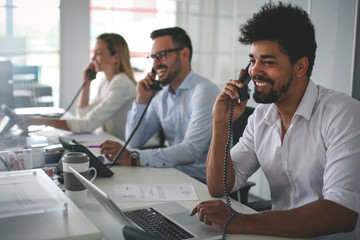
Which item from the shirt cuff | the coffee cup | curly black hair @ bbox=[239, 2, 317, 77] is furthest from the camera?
the shirt cuff

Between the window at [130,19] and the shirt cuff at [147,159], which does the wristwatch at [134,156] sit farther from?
the window at [130,19]

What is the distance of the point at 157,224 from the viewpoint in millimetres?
1324

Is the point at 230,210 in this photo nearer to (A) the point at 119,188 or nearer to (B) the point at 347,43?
(A) the point at 119,188

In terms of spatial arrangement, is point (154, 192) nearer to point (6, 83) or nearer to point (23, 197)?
point (23, 197)

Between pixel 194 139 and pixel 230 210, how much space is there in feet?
3.06

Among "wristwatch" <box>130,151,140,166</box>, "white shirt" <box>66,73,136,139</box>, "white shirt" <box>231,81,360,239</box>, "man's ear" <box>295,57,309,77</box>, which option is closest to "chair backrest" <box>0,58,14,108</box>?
"white shirt" <box>66,73,136,139</box>

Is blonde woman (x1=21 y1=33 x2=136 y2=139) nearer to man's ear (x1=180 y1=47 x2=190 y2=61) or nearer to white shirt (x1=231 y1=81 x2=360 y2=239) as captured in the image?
man's ear (x1=180 y1=47 x2=190 y2=61)

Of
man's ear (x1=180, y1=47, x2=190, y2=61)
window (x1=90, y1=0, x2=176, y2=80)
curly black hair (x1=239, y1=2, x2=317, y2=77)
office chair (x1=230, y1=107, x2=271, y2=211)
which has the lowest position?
office chair (x1=230, y1=107, x2=271, y2=211)

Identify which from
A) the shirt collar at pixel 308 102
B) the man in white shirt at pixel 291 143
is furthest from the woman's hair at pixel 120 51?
the shirt collar at pixel 308 102

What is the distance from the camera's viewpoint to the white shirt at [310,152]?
1343 millimetres

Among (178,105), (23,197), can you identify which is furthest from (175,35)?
(23,197)

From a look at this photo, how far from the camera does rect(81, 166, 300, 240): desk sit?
4.23 feet

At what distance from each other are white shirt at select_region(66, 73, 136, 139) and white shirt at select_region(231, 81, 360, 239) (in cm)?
139

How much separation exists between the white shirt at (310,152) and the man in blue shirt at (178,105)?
1.54 ft
